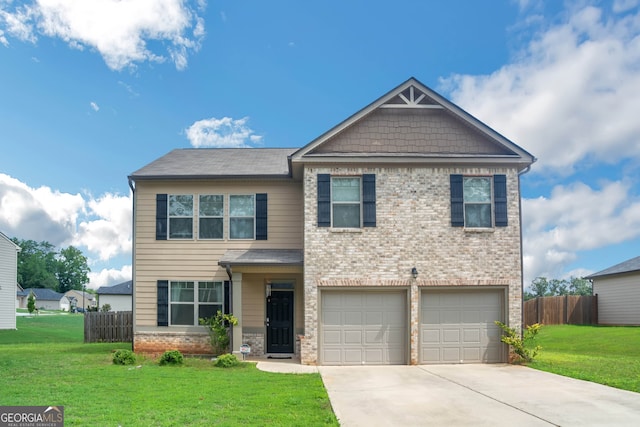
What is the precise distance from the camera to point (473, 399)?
9602mm

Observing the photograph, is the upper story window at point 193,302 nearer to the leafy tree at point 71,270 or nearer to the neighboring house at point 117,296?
the neighboring house at point 117,296

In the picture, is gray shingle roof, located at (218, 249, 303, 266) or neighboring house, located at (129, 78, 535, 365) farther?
gray shingle roof, located at (218, 249, 303, 266)

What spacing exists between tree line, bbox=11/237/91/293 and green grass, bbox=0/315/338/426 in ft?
300

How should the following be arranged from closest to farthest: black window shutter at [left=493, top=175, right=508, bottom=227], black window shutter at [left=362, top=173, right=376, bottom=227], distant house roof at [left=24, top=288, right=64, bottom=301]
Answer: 1. black window shutter at [left=362, top=173, right=376, bottom=227]
2. black window shutter at [left=493, top=175, right=508, bottom=227]
3. distant house roof at [left=24, top=288, right=64, bottom=301]

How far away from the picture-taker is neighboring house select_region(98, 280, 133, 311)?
49737mm

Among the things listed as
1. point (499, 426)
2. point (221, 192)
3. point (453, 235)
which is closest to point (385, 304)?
point (453, 235)

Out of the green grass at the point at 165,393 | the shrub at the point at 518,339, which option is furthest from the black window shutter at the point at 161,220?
the shrub at the point at 518,339

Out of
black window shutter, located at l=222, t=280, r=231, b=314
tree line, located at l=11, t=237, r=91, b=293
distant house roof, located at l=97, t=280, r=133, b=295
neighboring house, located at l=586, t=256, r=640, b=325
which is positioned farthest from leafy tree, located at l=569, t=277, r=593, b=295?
tree line, located at l=11, t=237, r=91, b=293

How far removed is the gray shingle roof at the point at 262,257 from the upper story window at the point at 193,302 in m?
1.17

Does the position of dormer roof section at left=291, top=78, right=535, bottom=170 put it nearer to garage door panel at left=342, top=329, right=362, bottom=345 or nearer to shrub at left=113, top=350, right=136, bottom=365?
garage door panel at left=342, top=329, right=362, bottom=345

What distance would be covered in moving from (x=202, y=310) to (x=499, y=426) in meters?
11.0

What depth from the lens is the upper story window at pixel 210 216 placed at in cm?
1691

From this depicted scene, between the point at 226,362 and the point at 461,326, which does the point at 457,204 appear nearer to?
the point at 461,326

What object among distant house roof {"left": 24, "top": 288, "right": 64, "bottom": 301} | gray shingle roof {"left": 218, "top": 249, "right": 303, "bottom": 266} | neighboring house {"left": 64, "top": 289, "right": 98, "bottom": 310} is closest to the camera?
gray shingle roof {"left": 218, "top": 249, "right": 303, "bottom": 266}
